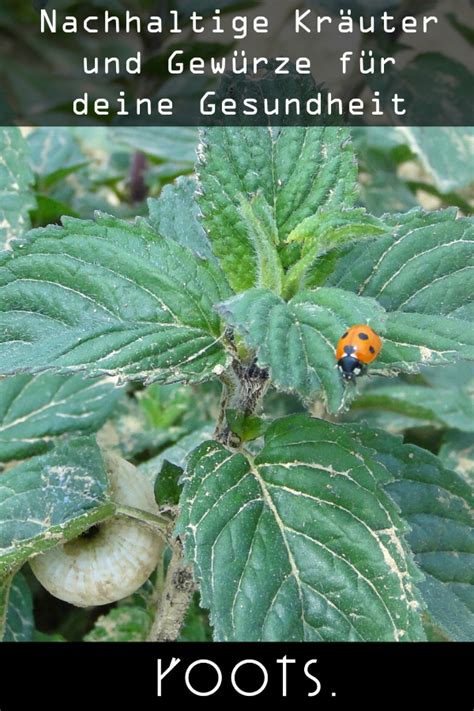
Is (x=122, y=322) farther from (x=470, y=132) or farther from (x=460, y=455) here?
(x=470, y=132)

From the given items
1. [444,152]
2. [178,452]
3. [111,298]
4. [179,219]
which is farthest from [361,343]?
[444,152]

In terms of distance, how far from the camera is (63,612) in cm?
131

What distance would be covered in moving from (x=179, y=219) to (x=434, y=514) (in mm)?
406

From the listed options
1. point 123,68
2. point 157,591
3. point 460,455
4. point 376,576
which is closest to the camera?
point 376,576

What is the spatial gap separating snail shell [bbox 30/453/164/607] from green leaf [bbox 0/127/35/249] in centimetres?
48

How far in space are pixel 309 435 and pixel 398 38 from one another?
0.93 meters

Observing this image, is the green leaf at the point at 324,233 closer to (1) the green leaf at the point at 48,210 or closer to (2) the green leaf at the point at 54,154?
(1) the green leaf at the point at 48,210

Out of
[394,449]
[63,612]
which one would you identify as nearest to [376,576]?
[394,449]

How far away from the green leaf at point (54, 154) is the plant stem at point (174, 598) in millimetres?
904

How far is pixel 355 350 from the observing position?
0.64 metres

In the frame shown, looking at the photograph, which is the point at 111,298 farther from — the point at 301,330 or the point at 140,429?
the point at 140,429

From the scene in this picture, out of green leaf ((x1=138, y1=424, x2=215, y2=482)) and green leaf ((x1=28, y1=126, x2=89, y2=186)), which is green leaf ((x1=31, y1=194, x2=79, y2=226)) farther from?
green leaf ((x1=138, y1=424, x2=215, y2=482))

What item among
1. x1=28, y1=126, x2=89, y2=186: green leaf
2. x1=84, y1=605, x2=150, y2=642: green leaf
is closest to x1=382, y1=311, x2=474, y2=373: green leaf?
x1=84, y1=605, x2=150, y2=642: green leaf

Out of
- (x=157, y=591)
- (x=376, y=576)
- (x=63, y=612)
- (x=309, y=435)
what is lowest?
(x=63, y=612)
